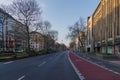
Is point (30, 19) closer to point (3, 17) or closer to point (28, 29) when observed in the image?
point (28, 29)

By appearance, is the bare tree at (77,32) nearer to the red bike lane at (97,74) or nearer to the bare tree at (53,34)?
the bare tree at (53,34)

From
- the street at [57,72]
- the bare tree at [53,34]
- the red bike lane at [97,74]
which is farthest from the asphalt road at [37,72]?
the bare tree at [53,34]

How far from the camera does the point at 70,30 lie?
13500cm

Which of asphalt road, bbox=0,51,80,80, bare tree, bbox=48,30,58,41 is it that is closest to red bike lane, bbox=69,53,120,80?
asphalt road, bbox=0,51,80,80

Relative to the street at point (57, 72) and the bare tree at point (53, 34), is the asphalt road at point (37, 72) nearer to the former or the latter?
the street at point (57, 72)

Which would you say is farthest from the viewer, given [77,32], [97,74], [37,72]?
[77,32]

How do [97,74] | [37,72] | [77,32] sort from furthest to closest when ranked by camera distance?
[77,32], [37,72], [97,74]

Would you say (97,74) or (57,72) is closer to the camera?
(97,74)

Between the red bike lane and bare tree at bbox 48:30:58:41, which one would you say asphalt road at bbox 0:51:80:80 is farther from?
bare tree at bbox 48:30:58:41

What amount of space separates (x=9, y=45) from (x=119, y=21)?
1793 inches

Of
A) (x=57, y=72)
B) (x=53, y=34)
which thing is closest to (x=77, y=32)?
→ (x=53, y=34)

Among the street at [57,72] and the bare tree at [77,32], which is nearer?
the street at [57,72]

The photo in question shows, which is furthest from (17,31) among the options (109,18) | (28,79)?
(28,79)

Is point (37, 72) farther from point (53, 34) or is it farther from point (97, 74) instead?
point (53, 34)
